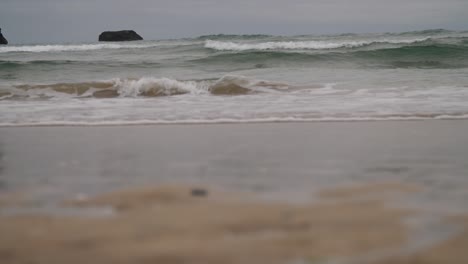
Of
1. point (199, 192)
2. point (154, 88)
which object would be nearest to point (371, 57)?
point (154, 88)

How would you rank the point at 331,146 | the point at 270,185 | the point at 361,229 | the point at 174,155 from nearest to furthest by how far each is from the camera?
1. the point at 361,229
2. the point at 270,185
3. the point at 174,155
4. the point at 331,146

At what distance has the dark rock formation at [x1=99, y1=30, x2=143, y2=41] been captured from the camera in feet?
168

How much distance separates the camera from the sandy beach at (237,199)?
172cm

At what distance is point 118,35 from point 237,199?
169 ft

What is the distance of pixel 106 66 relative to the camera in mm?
16766

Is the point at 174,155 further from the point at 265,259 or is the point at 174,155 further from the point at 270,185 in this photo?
the point at 265,259

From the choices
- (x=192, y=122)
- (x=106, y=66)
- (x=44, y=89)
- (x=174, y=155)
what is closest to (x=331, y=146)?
(x=174, y=155)

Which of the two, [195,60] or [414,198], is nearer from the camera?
[414,198]

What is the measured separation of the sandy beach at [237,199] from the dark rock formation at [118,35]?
1919 inches

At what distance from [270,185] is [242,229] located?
73 centimetres

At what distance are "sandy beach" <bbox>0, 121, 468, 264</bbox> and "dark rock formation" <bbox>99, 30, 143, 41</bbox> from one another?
1919 inches

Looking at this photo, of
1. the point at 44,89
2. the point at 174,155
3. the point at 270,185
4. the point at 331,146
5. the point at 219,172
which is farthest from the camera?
the point at 44,89

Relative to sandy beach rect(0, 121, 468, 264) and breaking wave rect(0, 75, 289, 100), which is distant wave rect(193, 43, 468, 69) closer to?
breaking wave rect(0, 75, 289, 100)

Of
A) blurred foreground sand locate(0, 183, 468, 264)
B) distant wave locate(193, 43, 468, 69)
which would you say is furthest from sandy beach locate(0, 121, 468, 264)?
distant wave locate(193, 43, 468, 69)
